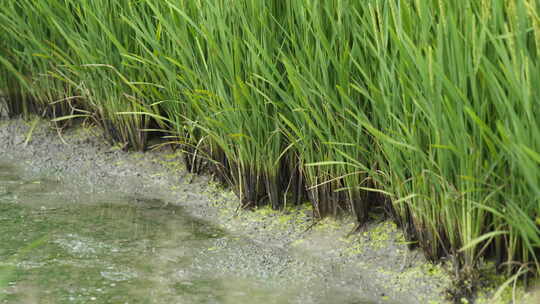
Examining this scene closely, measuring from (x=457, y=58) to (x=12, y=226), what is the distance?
1502 millimetres

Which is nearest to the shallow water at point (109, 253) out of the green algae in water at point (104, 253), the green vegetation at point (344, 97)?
the green algae in water at point (104, 253)

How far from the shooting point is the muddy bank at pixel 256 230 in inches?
81.3

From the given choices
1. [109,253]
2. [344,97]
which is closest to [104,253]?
[109,253]

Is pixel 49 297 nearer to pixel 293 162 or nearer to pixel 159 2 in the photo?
pixel 293 162

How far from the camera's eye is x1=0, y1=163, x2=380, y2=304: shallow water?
2.02m

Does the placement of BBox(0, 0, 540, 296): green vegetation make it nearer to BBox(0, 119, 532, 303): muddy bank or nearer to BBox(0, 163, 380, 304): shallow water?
BBox(0, 119, 532, 303): muddy bank

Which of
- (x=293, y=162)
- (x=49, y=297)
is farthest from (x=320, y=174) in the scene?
(x=49, y=297)

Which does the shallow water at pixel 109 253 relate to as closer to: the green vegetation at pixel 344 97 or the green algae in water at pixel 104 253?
the green algae in water at pixel 104 253

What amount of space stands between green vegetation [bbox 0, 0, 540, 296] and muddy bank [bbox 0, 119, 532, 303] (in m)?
0.06

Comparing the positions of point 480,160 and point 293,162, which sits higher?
point 480,160

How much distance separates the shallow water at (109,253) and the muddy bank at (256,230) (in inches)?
2.1

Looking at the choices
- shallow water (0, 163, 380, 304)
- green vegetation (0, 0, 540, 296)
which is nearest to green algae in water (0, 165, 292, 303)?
shallow water (0, 163, 380, 304)

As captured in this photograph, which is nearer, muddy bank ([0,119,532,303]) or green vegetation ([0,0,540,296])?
green vegetation ([0,0,540,296])

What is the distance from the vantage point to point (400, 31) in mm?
1865
